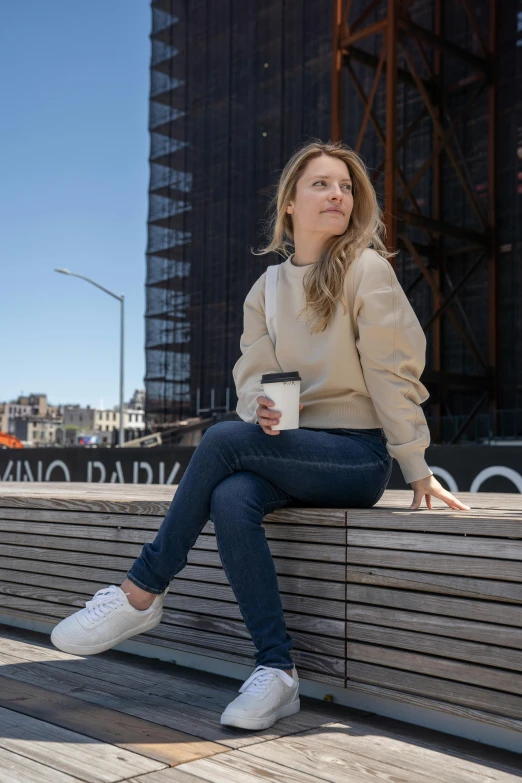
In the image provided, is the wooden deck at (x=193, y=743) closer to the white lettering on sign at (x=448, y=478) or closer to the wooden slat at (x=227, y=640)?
the wooden slat at (x=227, y=640)

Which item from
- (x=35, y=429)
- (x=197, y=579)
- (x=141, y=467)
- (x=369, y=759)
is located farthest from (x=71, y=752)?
(x=35, y=429)

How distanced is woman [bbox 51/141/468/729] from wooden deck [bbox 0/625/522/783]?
0.15 m

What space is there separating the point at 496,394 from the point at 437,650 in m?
15.3

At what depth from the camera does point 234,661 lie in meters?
2.73

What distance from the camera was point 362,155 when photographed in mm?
20609

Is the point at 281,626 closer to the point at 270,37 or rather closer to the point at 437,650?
the point at 437,650

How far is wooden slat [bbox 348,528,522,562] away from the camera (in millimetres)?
2066

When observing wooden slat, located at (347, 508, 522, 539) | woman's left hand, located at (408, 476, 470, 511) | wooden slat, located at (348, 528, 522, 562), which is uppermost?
woman's left hand, located at (408, 476, 470, 511)

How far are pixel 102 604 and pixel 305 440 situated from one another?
0.77 m

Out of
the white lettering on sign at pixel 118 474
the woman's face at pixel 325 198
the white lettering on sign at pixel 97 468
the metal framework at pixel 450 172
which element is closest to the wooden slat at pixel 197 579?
the woman's face at pixel 325 198

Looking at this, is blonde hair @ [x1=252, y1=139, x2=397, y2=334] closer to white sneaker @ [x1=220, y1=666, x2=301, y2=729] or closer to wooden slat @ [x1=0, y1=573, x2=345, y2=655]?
wooden slat @ [x1=0, y1=573, x2=345, y2=655]

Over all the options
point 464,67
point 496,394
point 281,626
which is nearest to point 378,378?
point 281,626

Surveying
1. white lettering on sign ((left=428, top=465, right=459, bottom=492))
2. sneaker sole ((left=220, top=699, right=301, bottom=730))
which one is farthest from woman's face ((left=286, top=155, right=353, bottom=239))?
white lettering on sign ((left=428, top=465, right=459, bottom=492))

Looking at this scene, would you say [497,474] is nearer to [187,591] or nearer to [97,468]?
[187,591]
